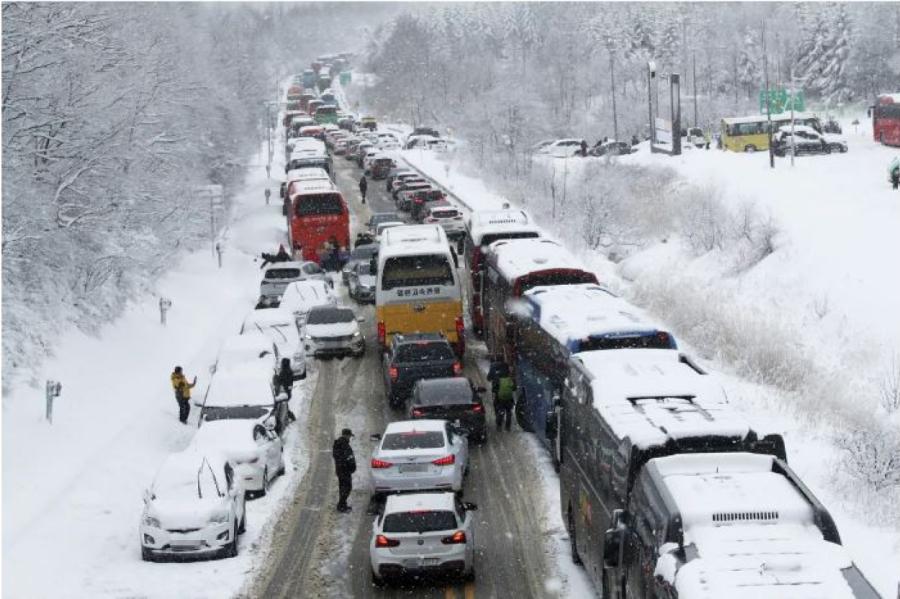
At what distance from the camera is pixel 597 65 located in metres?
156

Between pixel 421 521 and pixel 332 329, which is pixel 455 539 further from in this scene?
pixel 332 329

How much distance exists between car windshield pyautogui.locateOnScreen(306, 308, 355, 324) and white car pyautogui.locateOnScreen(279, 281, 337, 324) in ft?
5.96

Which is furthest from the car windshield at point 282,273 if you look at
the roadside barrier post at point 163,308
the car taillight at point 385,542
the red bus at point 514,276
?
the car taillight at point 385,542

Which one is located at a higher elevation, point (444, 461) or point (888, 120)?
point (888, 120)

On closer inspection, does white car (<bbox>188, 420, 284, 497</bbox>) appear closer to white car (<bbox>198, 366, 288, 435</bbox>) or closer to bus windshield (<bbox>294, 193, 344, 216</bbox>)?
white car (<bbox>198, 366, 288, 435</bbox>)

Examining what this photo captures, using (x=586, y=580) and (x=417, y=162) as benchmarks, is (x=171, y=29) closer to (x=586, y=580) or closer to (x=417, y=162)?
(x=417, y=162)

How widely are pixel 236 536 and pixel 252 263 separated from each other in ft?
107

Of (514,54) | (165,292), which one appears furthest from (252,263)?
(514,54)

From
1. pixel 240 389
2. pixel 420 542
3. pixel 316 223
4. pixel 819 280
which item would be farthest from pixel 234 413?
pixel 819 280

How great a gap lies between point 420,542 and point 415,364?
1086 cm

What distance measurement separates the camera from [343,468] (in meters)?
21.5

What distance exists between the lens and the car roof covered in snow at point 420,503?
17.3m

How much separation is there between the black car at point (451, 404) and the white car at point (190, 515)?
18.2 feet

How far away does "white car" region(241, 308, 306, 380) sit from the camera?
3164 cm
